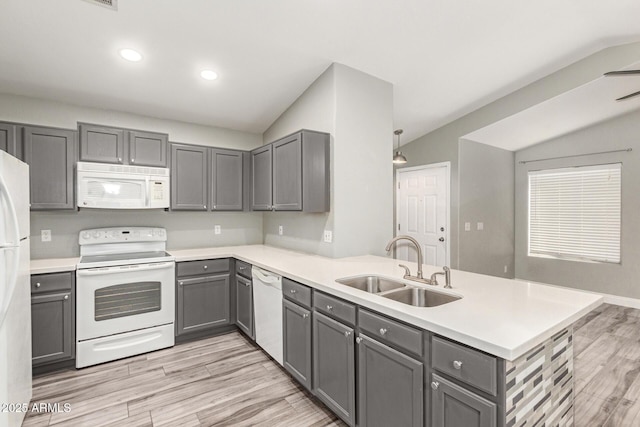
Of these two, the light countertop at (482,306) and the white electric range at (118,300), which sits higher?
the light countertop at (482,306)

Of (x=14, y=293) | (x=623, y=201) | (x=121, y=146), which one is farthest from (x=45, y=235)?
(x=623, y=201)

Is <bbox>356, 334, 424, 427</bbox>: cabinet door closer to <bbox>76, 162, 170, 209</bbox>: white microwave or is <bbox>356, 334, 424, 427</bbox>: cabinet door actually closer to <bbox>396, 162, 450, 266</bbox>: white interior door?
<bbox>76, 162, 170, 209</bbox>: white microwave

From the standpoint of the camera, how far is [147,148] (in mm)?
3229

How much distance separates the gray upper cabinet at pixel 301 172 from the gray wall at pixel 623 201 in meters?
4.39

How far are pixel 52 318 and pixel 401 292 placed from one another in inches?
110

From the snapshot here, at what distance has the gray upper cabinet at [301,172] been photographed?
291cm

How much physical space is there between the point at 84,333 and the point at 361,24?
11.3 feet

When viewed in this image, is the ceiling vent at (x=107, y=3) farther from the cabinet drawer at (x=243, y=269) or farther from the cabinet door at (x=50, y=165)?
the cabinet drawer at (x=243, y=269)

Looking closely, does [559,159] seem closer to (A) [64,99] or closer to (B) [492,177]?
(B) [492,177]

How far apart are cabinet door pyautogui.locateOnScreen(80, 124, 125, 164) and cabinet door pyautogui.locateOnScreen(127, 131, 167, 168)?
9cm

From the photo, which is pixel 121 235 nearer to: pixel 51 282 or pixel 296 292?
pixel 51 282

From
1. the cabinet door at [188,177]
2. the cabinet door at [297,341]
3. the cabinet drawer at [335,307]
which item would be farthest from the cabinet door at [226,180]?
the cabinet drawer at [335,307]

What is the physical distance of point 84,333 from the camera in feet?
8.78

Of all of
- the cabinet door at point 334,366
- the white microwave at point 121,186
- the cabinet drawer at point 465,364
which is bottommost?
the cabinet door at point 334,366
